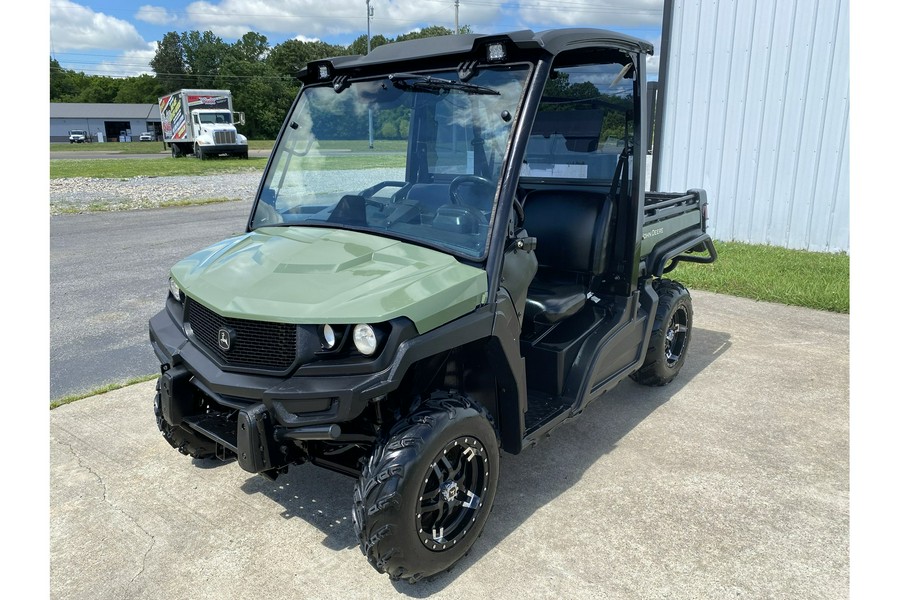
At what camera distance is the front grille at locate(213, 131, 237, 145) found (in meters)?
34.1

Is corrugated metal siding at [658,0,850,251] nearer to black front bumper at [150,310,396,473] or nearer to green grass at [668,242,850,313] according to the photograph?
green grass at [668,242,850,313]

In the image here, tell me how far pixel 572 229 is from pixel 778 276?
5206mm

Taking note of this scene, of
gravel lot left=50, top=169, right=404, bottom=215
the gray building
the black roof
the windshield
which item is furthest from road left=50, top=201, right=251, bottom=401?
the gray building

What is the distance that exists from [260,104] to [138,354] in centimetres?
6046

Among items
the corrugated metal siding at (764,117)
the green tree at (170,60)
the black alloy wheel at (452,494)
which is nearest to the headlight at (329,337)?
the black alloy wheel at (452,494)

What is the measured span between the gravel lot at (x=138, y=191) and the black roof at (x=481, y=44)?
13.4m

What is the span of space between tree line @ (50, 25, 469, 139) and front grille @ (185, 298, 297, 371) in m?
48.2

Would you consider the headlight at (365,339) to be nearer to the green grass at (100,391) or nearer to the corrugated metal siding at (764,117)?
the green grass at (100,391)

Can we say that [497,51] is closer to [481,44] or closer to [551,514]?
[481,44]

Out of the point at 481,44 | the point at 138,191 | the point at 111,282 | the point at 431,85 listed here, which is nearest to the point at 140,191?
the point at 138,191

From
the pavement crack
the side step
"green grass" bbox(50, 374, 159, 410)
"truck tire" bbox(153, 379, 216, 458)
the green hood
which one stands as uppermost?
the green hood

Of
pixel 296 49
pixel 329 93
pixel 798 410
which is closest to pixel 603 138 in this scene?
pixel 329 93

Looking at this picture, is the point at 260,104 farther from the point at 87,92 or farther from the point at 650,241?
the point at 650,241

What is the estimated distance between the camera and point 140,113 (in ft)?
289
